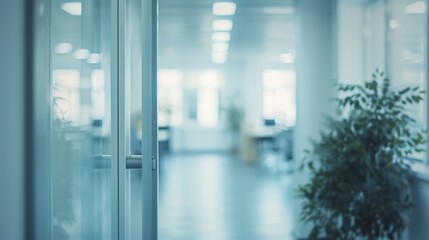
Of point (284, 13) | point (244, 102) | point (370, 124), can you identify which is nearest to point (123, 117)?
point (370, 124)

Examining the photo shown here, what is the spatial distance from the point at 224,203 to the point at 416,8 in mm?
3556

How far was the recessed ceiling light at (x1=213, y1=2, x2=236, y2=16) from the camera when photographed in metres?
5.18

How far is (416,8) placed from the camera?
10.7 feet

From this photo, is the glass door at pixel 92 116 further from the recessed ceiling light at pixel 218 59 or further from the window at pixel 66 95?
the recessed ceiling light at pixel 218 59

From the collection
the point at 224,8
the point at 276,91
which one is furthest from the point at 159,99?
the point at 276,91

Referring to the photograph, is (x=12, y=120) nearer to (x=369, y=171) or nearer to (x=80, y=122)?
(x=80, y=122)

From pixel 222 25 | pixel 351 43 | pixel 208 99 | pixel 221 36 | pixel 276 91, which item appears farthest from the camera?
pixel 208 99

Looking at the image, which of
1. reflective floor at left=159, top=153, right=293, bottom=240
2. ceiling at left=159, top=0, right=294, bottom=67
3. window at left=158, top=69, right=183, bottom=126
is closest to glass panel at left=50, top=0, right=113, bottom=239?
reflective floor at left=159, top=153, right=293, bottom=240

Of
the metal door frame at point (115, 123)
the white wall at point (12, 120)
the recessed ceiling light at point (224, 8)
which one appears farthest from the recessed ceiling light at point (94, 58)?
the recessed ceiling light at point (224, 8)

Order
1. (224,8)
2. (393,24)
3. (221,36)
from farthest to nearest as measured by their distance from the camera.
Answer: (221,36) < (224,8) < (393,24)

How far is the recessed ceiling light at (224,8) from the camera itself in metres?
5.18

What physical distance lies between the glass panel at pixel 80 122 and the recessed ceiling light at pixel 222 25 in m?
4.62

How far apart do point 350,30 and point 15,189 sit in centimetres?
338

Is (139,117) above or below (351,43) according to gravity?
below
